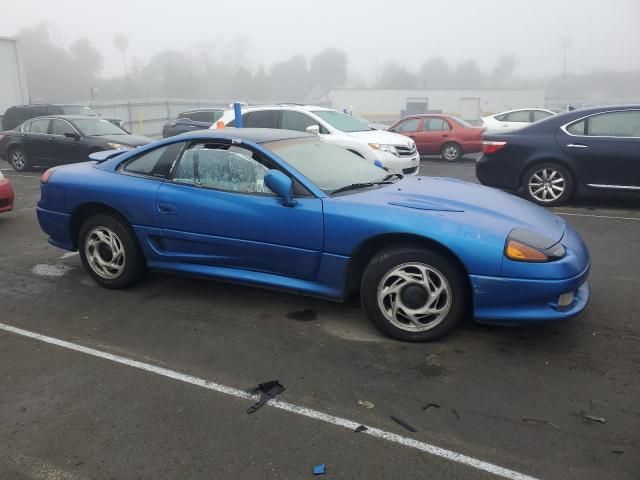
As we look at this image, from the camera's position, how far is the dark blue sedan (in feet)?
24.4

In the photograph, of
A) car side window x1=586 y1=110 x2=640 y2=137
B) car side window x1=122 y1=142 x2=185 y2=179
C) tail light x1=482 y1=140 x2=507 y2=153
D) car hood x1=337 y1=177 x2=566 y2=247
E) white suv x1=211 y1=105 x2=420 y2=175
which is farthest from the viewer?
white suv x1=211 y1=105 x2=420 y2=175

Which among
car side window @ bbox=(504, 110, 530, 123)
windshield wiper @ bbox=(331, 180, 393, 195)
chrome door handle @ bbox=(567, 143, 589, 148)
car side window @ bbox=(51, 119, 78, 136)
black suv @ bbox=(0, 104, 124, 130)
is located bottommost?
chrome door handle @ bbox=(567, 143, 589, 148)

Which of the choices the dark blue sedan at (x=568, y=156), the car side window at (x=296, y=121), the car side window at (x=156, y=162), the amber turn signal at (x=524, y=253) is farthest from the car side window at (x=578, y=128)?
the car side window at (x=156, y=162)

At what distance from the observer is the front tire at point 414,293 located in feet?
11.8

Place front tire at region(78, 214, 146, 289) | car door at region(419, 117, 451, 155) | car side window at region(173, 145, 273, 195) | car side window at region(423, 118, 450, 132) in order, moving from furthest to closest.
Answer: car side window at region(423, 118, 450, 132)
car door at region(419, 117, 451, 155)
front tire at region(78, 214, 146, 289)
car side window at region(173, 145, 273, 195)

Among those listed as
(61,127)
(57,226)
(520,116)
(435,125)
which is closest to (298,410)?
(57,226)

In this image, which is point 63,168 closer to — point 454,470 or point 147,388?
point 147,388

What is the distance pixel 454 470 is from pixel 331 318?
1812 millimetres

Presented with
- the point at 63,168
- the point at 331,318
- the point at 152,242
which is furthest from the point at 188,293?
the point at 63,168

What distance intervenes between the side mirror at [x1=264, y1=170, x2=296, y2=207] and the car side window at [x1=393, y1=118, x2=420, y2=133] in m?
12.5

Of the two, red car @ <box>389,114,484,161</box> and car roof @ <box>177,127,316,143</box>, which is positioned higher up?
car roof @ <box>177,127,316,143</box>

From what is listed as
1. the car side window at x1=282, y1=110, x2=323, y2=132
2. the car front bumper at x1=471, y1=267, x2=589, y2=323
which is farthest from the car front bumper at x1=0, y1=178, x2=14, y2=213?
the car front bumper at x1=471, y1=267, x2=589, y2=323

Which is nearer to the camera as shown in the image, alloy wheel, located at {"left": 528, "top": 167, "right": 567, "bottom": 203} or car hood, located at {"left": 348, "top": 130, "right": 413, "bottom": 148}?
alloy wheel, located at {"left": 528, "top": 167, "right": 567, "bottom": 203}

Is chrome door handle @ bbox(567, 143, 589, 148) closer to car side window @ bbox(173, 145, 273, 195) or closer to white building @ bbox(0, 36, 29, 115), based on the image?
car side window @ bbox(173, 145, 273, 195)
